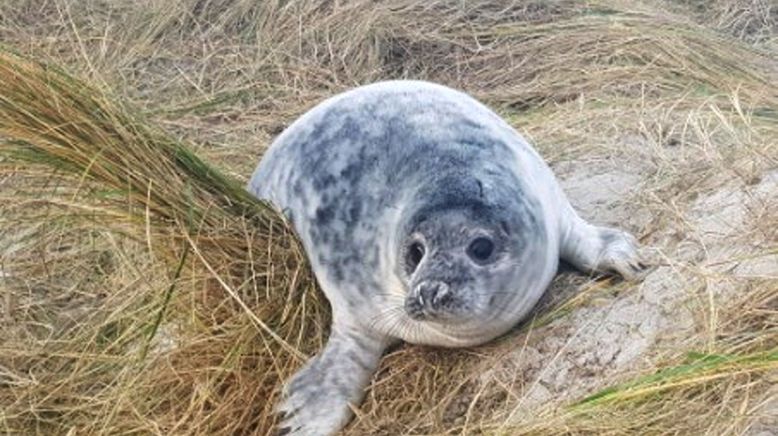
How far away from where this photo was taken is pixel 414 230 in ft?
9.59

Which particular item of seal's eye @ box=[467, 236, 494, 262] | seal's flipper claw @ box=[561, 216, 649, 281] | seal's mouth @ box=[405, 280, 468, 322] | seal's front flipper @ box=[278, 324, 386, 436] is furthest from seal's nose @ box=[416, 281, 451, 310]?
seal's flipper claw @ box=[561, 216, 649, 281]

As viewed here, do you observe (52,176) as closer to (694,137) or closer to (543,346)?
(543,346)

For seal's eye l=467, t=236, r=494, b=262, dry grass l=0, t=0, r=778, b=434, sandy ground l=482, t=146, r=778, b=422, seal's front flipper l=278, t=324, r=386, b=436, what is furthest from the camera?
seal's front flipper l=278, t=324, r=386, b=436

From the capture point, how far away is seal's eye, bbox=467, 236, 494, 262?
286 cm

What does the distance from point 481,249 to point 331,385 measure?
0.50m

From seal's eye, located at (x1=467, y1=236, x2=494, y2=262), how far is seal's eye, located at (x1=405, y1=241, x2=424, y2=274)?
12 cm

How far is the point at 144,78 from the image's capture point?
5875 millimetres

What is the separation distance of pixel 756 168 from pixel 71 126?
166 cm

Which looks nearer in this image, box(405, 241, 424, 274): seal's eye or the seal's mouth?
the seal's mouth

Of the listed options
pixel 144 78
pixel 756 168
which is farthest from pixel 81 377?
pixel 144 78

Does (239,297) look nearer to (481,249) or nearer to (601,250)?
(481,249)

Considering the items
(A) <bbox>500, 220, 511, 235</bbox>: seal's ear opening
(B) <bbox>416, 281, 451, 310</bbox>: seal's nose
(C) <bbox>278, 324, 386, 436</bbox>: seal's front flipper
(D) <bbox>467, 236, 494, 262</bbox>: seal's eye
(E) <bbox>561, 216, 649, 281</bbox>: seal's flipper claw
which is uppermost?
(A) <bbox>500, 220, 511, 235</bbox>: seal's ear opening

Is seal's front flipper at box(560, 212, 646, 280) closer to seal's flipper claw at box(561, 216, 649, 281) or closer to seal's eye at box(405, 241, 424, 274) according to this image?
seal's flipper claw at box(561, 216, 649, 281)

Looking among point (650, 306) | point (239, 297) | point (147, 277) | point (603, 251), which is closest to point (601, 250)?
point (603, 251)
